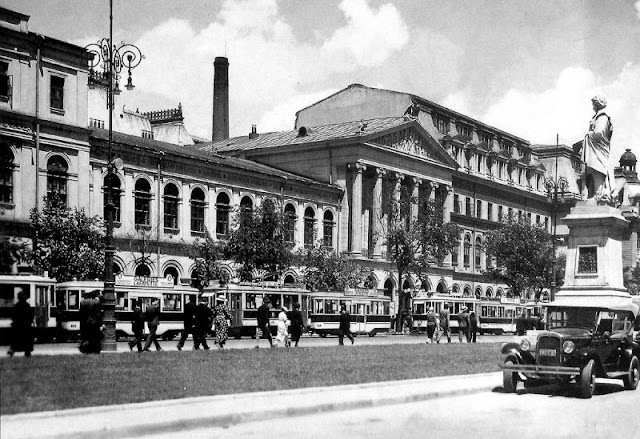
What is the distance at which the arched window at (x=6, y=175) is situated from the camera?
4103 cm

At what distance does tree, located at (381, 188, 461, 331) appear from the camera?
6375cm

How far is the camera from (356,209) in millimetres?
Answer: 69500

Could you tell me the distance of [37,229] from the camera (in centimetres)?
4103

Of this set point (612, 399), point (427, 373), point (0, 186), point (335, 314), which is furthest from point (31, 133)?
point (612, 399)

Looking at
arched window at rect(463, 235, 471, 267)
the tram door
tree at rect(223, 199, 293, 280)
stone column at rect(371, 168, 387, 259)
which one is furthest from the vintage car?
arched window at rect(463, 235, 471, 267)

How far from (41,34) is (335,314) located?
23.2 metres

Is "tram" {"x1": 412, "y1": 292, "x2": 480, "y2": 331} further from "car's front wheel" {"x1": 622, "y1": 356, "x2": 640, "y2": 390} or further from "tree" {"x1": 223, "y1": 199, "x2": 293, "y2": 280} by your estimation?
"car's front wheel" {"x1": 622, "y1": 356, "x2": 640, "y2": 390}

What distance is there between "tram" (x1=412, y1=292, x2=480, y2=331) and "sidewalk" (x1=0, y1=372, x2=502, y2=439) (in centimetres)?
A: 4009

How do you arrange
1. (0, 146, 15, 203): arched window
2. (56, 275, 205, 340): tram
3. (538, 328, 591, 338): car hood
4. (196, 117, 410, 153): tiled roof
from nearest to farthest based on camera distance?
1. (538, 328, 591, 338): car hood
2. (56, 275, 205, 340): tram
3. (0, 146, 15, 203): arched window
4. (196, 117, 410, 153): tiled roof

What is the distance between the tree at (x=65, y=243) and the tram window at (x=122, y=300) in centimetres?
357

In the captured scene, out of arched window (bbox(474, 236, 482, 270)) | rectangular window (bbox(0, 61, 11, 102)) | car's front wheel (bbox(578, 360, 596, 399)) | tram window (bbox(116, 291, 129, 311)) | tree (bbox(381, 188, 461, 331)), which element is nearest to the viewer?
car's front wheel (bbox(578, 360, 596, 399))

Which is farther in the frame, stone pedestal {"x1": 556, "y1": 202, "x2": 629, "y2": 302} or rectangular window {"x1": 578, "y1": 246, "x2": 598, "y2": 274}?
rectangular window {"x1": 578, "y1": 246, "x2": 598, "y2": 274}

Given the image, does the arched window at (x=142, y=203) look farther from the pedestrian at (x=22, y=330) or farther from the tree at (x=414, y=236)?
the pedestrian at (x=22, y=330)

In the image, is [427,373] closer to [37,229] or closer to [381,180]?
[37,229]
